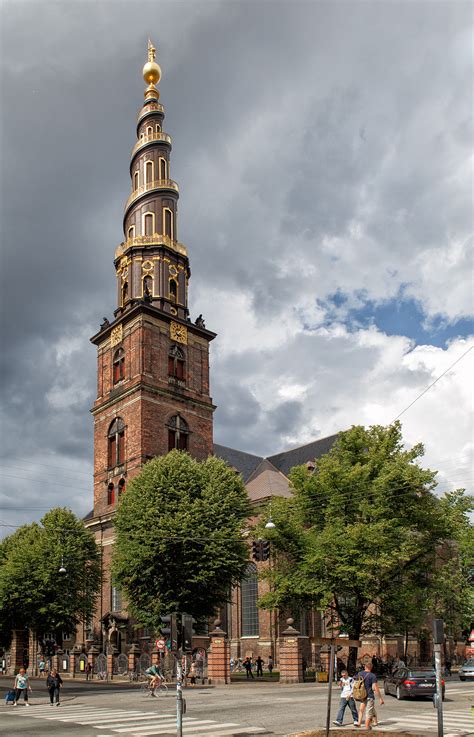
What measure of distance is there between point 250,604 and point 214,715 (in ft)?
115

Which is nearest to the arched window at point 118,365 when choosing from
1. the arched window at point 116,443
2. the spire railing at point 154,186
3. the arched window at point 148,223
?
the arched window at point 116,443

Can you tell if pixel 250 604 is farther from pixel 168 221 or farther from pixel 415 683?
pixel 168 221

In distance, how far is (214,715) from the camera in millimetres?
21484

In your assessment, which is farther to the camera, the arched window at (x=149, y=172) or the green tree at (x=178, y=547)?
the arched window at (x=149, y=172)

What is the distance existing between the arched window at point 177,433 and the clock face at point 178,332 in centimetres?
692

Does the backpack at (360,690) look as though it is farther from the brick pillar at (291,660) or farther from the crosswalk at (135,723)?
the brick pillar at (291,660)

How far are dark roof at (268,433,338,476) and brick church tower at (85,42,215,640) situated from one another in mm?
8574

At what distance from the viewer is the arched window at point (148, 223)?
6606 centimetres

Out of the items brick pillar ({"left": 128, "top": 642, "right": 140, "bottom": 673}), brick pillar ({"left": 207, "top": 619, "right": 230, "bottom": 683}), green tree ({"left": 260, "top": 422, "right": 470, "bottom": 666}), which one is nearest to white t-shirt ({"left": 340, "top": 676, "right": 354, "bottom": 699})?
green tree ({"left": 260, "top": 422, "right": 470, "bottom": 666})

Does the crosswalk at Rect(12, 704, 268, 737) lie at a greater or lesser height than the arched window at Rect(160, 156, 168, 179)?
lesser

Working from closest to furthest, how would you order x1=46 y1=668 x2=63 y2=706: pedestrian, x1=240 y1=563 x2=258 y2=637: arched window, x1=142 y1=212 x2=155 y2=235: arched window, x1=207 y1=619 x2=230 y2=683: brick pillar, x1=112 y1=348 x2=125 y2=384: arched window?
x1=46 y1=668 x2=63 y2=706: pedestrian → x1=207 y1=619 x2=230 y2=683: brick pillar → x1=240 y1=563 x2=258 y2=637: arched window → x1=112 y1=348 x2=125 y2=384: arched window → x1=142 y1=212 x2=155 y2=235: arched window

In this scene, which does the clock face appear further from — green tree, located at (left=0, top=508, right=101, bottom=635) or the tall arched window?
green tree, located at (left=0, top=508, right=101, bottom=635)

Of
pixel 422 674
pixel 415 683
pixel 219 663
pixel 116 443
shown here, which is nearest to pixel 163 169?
pixel 116 443

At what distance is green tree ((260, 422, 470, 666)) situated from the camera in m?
36.5
